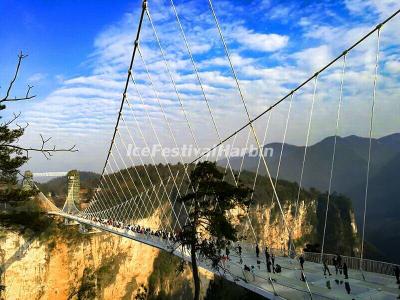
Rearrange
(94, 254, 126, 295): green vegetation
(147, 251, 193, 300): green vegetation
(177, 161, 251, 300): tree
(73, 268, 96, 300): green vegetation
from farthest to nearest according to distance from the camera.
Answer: (147, 251, 193, 300): green vegetation
(94, 254, 126, 295): green vegetation
(73, 268, 96, 300): green vegetation
(177, 161, 251, 300): tree

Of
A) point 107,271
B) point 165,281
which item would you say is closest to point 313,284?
point 107,271

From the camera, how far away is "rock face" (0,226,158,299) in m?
46.8

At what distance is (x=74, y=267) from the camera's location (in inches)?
2108

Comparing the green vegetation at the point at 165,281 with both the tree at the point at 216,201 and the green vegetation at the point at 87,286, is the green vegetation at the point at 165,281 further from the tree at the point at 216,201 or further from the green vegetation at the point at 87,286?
the tree at the point at 216,201

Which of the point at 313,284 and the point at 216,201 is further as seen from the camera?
the point at 216,201

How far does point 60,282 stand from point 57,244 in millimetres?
4945

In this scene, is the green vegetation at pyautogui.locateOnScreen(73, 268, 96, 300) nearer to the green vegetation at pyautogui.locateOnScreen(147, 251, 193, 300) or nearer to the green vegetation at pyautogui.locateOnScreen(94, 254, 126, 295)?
the green vegetation at pyautogui.locateOnScreen(94, 254, 126, 295)

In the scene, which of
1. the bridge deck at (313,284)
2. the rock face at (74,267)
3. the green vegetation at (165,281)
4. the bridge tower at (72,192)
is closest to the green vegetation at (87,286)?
the rock face at (74,267)

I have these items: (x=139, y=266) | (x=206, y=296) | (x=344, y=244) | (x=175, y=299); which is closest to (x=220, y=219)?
(x=139, y=266)

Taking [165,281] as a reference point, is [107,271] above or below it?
above

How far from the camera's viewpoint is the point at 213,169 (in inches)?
758

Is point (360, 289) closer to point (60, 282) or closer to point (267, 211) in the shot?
point (60, 282)

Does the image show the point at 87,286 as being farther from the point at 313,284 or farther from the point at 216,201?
the point at 313,284

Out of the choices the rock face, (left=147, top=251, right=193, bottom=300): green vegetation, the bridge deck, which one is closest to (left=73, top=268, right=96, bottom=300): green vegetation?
the rock face
